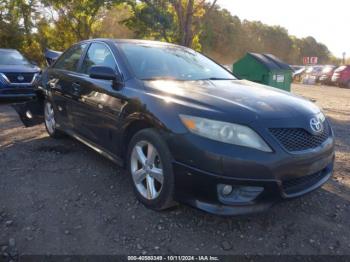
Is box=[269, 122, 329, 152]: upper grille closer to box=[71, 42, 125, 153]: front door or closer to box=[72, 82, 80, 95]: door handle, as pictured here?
box=[71, 42, 125, 153]: front door

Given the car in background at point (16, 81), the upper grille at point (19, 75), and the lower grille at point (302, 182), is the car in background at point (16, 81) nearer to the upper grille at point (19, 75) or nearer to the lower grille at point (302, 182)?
the upper grille at point (19, 75)

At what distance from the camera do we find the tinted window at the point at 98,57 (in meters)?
3.79

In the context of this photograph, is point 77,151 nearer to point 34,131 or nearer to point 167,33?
point 34,131

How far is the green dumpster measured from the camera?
29.0 feet

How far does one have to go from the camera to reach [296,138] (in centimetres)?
276

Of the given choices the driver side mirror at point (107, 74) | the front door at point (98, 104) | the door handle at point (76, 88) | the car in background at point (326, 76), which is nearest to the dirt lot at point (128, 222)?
the front door at point (98, 104)

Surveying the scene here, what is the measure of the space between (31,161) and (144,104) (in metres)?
2.11

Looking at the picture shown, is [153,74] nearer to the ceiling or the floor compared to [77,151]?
nearer to the ceiling

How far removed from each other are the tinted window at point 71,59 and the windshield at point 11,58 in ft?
16.8

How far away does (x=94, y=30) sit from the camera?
22.6 m

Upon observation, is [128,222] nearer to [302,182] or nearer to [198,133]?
[198,133]

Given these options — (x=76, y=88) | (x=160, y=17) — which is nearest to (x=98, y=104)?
(x=76, y=88)

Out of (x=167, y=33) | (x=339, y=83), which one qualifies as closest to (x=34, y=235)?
(x=167, y=33)

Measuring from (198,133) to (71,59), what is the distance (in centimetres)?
278
